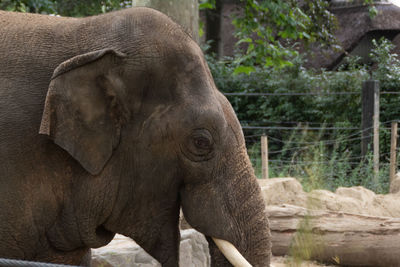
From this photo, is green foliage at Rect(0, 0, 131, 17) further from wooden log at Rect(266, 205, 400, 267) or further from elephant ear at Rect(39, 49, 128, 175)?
elephant ear at Rect(39, 49, 128, 175)

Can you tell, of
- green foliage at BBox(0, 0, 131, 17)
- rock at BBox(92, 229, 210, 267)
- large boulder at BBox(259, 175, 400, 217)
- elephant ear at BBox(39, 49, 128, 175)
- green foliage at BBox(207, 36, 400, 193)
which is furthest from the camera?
green foliage at BBox(0, 0, 131, 17)

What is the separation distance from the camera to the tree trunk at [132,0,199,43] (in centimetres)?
597

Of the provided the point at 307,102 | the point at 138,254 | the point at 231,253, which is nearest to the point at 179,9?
the point at 138,254

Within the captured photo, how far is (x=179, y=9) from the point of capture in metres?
6.05

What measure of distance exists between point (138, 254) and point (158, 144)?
70.6 inches

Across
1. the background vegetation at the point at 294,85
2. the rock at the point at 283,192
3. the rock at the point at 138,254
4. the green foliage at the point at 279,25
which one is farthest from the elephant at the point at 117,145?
the green foliage at the point at 279,25

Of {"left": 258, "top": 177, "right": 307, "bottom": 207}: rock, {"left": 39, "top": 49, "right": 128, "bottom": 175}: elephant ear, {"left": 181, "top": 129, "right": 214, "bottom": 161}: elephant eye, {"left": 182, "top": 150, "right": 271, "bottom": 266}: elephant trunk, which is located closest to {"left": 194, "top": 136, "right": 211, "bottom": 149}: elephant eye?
{"left": 181, "top": 129, "right": 214, "bottom": 161}: elephant eye

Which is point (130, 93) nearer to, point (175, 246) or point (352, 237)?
point (175, 246)

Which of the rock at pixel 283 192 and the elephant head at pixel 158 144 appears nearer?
the elephant head at pixel 158 144

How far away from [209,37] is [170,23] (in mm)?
14723

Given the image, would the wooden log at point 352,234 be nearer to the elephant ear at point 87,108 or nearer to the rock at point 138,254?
the rock at point 138,254

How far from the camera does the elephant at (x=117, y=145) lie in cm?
280

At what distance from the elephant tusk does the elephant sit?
28 millimetres

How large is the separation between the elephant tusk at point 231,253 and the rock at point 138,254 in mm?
1523
